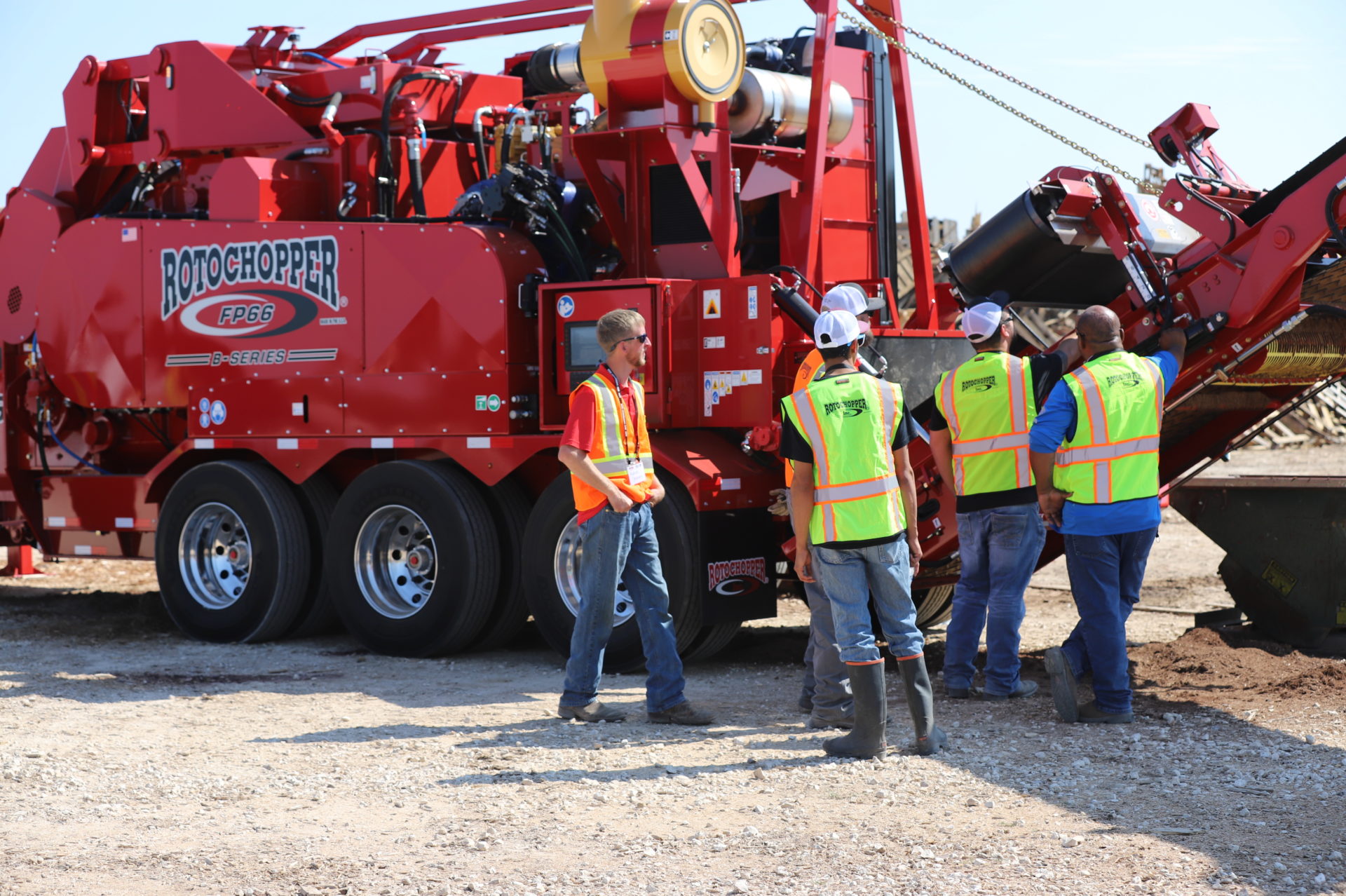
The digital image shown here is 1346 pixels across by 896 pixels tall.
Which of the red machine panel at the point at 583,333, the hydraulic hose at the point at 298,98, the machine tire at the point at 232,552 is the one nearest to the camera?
the red machine panel at the point at 583,333

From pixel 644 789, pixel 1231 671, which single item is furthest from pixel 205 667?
pixel 1231 671

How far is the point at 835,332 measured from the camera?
5996 mm

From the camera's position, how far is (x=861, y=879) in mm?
4508

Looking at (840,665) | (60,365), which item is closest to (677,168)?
(840,665)

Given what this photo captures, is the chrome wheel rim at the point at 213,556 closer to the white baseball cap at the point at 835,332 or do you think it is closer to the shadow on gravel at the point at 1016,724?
the shadow on gravel at the point at 1016,724

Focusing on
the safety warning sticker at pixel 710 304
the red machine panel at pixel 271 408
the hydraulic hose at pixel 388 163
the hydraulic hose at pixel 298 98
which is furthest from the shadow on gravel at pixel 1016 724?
the hydraulic hose at pixel 298 98

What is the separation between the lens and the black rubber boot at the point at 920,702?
598 centimetres

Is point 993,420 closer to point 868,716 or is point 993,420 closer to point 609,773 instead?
point 868,716

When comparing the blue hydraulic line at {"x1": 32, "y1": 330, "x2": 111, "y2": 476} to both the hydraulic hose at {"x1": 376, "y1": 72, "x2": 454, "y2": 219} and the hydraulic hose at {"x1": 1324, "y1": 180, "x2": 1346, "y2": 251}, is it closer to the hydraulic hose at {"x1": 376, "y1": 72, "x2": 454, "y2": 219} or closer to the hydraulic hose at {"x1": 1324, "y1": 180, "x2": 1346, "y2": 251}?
the hydraulic hose at {"x1": 376, "y1": 72, "x2": 454, "y2": 219}

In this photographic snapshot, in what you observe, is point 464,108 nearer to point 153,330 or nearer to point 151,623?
point 153,330

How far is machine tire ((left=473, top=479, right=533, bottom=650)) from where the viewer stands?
29.1ft

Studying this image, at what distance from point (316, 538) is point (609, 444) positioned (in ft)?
12.0

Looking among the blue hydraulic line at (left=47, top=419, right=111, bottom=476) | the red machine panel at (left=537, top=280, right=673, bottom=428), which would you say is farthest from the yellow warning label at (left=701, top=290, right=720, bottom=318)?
the blue hydraulic line at (left=47, top=419, right=111, bottom=476)

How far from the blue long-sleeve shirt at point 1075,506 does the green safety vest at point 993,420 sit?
37cm
